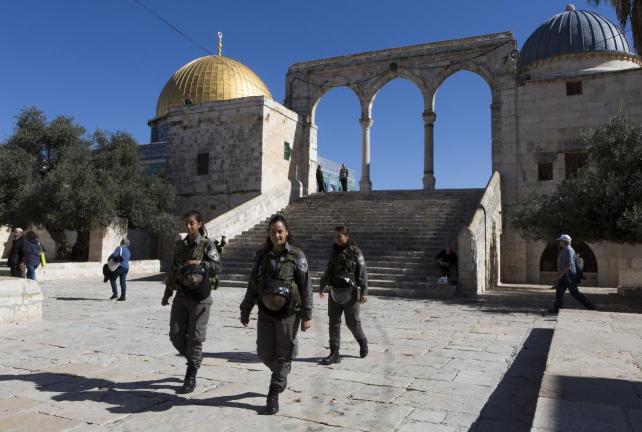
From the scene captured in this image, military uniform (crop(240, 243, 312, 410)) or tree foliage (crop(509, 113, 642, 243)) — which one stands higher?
tree foliage (crop(509, 113, 642, 243))

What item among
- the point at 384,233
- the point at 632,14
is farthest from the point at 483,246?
the point at 632,14

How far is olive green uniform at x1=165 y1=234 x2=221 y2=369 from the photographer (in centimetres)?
432

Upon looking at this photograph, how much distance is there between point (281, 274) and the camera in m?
3.96

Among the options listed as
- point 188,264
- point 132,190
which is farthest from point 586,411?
point 132,190

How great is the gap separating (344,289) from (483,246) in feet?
30.9

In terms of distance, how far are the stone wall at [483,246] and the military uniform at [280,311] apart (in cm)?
874

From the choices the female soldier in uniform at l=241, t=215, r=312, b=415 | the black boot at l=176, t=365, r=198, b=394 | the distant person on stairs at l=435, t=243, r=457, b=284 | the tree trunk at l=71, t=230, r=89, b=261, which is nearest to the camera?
Answer: the female soldier in uniform at l=241, t=215, r=312, b=415

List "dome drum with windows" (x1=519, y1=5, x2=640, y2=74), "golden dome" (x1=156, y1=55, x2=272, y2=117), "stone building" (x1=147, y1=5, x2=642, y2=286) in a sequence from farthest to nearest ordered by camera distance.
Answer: "golden dome" (x1=156, y1=55, x2=272, y2=117) → "dome drum with windows" (x1=519, y1=5, x2=640, y2=74) → "stone building" (x1=147, y1=5, x2=642, y2=286)

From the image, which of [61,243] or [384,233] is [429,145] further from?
[61,243]

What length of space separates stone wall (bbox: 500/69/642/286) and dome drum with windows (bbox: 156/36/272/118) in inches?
682

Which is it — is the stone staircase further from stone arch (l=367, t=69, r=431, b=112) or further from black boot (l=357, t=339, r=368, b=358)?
black boot (l=357, t=339, r=368, b=358)

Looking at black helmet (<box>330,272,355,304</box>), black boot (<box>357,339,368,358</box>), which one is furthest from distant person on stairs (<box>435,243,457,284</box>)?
black helmet (<box>330,272,355,304</box>)

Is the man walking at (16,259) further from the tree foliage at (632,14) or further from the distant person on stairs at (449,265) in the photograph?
the tree foliage at (632,14)

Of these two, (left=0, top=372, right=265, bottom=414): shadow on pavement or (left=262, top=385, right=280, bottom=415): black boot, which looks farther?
(left=0, top=372, right=265, bottom=414): shadow on pavement
